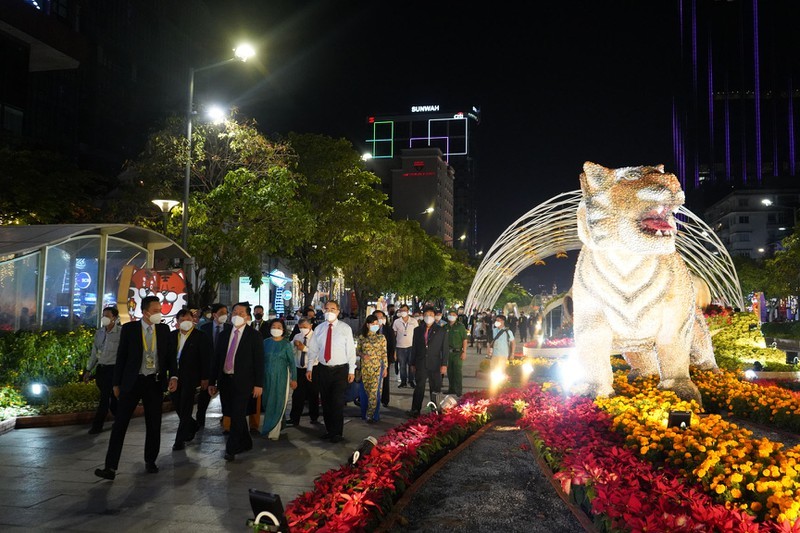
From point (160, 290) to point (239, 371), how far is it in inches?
237

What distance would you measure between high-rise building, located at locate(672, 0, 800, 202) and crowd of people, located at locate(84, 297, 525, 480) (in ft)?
339

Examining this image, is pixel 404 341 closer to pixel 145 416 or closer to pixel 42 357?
pixel 42 357

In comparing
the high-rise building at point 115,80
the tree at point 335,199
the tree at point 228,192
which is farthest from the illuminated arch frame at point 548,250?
the high-rise building at point 115,80

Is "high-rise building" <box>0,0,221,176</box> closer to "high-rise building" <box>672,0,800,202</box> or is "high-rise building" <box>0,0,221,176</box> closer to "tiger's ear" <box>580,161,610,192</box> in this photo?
"tiger's ear" <box>580,161,610,192</box>

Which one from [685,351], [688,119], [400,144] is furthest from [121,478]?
[400,144]

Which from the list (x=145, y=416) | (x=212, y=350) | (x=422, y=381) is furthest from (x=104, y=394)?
(x=422, y=381)

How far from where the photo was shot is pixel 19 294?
12.0 metres

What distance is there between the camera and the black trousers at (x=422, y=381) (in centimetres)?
1055

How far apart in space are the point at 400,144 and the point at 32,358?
13298 centimetres

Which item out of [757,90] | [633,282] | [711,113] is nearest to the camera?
[633,282]

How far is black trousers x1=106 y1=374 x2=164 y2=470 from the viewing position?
6514 mm

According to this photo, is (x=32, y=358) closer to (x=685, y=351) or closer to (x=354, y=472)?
(x=354, y=472)

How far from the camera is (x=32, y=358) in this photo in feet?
34.2

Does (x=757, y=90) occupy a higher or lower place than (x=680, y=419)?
higher
